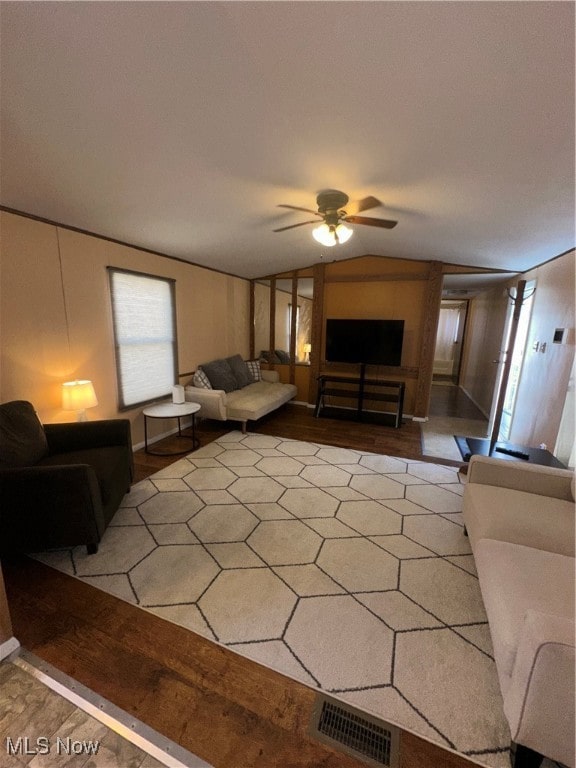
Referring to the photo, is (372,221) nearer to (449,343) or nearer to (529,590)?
(529,590)

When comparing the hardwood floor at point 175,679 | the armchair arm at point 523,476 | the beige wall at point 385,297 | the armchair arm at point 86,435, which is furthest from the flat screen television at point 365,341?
the hardwood floor at point 175,679

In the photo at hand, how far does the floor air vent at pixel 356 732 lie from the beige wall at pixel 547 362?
8.92ft

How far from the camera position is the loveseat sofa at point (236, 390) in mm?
4184

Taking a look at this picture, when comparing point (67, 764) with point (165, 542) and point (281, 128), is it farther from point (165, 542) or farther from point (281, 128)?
point (281, 128)

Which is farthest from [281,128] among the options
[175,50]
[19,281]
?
[19,281]

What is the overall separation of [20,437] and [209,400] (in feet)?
7.20

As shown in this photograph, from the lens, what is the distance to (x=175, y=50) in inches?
47.0

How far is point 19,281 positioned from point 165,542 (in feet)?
7.53

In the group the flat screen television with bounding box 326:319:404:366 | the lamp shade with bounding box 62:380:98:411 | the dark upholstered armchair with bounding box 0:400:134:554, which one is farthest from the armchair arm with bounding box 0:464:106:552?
the flat screen television with bounding box 326:319:404:366

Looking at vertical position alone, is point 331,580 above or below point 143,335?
below

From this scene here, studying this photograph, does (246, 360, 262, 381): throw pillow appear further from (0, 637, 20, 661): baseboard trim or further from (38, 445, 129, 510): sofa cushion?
(0, 637, 20, 661): baseboard trim

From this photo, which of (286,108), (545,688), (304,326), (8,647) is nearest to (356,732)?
(545,688)

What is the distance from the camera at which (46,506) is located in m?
1.79

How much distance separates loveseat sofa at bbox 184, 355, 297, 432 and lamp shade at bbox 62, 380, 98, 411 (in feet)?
5.15
